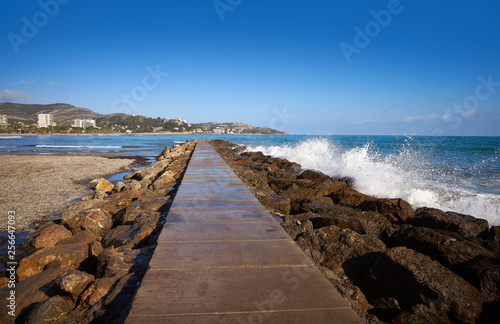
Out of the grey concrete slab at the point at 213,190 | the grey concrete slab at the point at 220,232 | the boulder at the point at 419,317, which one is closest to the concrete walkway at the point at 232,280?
the grey concrete slab at the point at 220,232

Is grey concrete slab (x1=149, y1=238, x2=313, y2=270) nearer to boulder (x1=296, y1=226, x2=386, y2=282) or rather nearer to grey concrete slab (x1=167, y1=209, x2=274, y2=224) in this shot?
boulder (x1=296, y1=226, x2=386, y2=282)

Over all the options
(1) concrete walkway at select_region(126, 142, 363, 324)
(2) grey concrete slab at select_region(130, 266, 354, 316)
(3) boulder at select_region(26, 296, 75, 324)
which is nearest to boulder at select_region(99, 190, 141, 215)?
(1) concrete walkway at select_region(126, 142, 363, 324)

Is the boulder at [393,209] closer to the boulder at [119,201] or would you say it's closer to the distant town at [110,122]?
the boulder at [119,201]

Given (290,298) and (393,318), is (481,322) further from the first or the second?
(290,298)

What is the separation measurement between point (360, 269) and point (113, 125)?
122 meters

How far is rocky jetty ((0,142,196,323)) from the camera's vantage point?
1.86 m

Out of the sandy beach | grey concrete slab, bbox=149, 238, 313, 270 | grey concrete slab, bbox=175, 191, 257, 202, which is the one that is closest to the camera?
grey concrete slab, bbox=149, 238, 313, 270

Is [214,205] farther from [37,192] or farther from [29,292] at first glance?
[37,192]

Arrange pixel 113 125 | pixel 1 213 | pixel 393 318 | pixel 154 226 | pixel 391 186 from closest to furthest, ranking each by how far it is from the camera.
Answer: pixel 393 318, pixel 154 226, pixel 1 213, pixel 391 186, pixel 113 125

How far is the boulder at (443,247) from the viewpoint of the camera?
274 centimetres

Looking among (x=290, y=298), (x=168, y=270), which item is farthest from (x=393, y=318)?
(x=168, y=270)

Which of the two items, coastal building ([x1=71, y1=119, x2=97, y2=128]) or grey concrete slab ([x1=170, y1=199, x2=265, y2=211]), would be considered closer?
grey concrete slab ([x1=170, y1=199, x2=265, y2=211])

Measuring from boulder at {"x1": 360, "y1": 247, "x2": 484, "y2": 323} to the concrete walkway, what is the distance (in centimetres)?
77

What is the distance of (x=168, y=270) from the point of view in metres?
1.95
